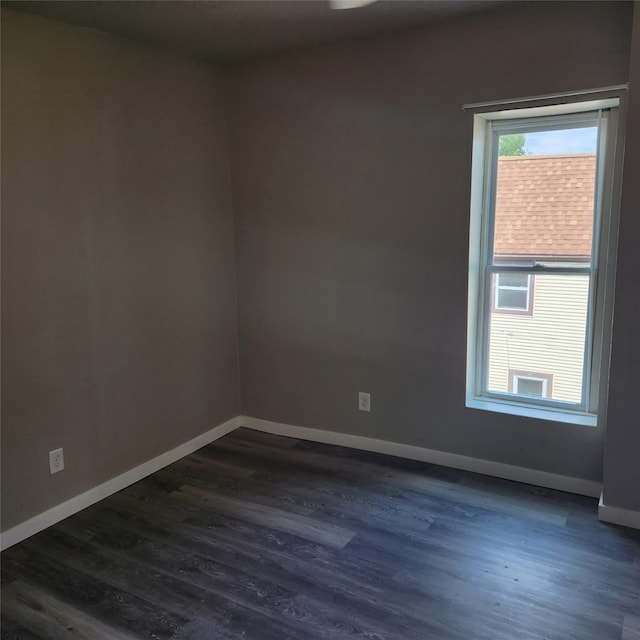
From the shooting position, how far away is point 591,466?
269 centimetres

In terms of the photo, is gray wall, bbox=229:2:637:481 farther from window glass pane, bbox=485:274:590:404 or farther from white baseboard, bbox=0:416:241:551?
white baseboard, bbox=0:416:241:551

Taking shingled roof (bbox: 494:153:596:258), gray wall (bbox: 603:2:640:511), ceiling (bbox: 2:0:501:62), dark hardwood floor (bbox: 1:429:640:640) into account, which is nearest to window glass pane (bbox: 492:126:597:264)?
shingled roof (bbox: 494:153:596:258)

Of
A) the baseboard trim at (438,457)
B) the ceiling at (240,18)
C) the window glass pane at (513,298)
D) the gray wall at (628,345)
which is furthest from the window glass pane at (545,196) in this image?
the baseboard trim at (438,457)

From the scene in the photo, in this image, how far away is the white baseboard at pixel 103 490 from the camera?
2428 millimetres

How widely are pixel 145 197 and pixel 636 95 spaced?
2.48 meters

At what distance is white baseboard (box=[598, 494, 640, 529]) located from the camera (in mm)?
2416

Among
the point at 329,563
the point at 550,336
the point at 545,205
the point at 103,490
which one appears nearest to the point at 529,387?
the point at 550,336

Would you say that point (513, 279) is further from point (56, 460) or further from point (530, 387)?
point (56, 460)

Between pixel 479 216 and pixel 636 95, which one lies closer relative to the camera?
pixel 636 95

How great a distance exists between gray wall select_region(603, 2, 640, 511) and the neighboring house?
42cm

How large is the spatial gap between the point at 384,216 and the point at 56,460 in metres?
→ 2.20

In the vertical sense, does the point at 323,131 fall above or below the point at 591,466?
above

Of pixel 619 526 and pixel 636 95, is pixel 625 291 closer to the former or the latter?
pixel 636 95

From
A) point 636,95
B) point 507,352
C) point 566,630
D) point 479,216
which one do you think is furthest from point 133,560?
point 636,95
